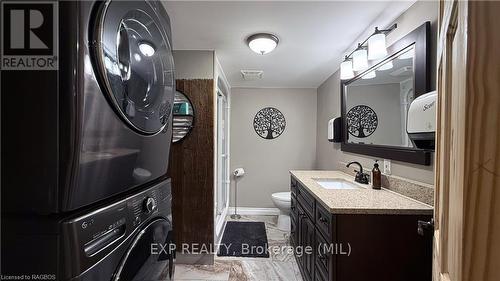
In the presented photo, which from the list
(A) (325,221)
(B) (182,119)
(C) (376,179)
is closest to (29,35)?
(A) (325,221)

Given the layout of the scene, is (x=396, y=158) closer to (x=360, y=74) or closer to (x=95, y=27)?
(x=360, y=74)

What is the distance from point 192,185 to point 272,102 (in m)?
2.18

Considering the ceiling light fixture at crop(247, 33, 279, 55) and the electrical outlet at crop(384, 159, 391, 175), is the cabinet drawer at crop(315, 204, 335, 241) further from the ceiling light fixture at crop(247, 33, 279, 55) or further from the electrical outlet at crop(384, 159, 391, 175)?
the ceiling light fixture at crop(247, 33, 279, 55)

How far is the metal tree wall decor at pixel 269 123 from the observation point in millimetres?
4105

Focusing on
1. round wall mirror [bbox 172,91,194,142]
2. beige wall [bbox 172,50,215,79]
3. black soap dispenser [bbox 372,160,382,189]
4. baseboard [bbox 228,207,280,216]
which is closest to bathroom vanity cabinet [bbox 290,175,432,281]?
black soap dispenser [bbox 372,160,382,189]

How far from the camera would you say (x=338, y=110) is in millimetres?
2998

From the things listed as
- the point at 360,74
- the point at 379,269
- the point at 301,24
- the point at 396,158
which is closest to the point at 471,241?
the point at 379,269

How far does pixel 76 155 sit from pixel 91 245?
210 mm

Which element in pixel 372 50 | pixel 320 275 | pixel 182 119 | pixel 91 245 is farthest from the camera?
pixel 182 119

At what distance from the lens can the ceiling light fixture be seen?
2040 millimetres

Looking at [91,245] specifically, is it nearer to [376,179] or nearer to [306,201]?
[306,201]

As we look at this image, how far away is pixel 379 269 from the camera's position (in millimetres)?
1320

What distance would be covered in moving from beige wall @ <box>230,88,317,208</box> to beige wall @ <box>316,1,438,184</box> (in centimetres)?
25

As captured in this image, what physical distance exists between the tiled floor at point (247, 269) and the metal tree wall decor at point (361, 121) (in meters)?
1.48
